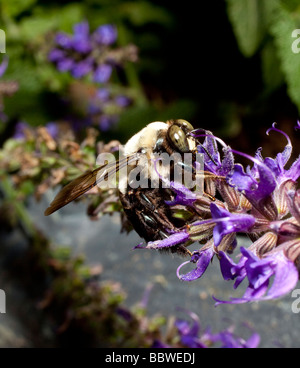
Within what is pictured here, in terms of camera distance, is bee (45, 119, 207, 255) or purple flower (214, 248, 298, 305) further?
Result: bee (45, 119, 207, 255)

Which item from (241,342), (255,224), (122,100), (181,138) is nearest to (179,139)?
(181,138)

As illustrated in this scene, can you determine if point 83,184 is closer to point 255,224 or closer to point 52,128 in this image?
point 255,224

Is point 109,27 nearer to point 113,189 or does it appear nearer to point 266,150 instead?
point 266,150

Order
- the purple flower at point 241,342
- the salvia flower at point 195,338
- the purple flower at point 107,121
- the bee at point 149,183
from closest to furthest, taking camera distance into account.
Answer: the bee at point 149,183, the purple flower at point 241,342, the salvia flower at point 195,338, the purple flower at point 107,121

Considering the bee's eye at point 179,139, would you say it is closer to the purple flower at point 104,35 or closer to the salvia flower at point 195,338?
the salvia flower at point 195,338

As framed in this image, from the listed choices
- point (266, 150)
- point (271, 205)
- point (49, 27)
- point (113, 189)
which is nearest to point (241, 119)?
point (266, 150)

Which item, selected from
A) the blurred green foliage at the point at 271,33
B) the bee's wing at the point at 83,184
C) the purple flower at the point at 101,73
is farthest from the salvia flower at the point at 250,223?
the purple flower at the point at 101,73

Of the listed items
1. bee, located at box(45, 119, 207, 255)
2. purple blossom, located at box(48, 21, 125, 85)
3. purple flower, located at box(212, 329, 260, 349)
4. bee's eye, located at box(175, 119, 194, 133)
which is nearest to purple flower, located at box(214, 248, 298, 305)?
bee, located at box(45, 119, 207, 255)

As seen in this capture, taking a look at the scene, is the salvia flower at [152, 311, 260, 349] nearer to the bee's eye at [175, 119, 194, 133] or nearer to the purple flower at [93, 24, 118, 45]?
the bee's eye at [175, 119, 194, 133]
